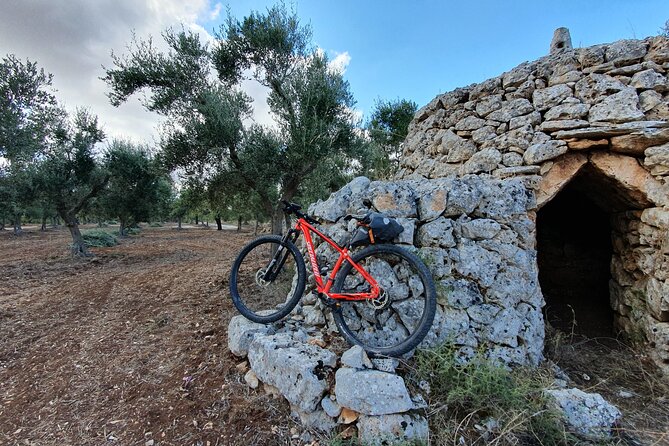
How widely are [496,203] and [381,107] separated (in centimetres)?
949

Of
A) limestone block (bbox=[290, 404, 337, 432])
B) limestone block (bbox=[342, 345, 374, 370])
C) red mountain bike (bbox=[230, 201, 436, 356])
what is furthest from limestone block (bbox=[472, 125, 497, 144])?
limestone block (bbox=[290, 404, 337, 432])

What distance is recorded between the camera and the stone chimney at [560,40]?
4.58m

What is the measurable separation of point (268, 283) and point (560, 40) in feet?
19.0

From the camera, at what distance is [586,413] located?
241 cm

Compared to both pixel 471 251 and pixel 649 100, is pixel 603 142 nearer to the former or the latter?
pixel 649 100

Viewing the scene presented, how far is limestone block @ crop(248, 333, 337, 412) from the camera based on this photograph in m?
2.45

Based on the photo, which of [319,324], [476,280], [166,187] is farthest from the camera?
[166,187]

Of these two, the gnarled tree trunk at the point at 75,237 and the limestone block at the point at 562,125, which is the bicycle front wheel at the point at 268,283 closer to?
the limestone block at the point at 562,125

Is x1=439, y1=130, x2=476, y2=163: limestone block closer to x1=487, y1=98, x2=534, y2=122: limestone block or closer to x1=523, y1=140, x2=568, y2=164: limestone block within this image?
x1=487, y1=98, x2=534, y2=122: limestone block

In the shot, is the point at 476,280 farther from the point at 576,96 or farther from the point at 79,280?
the point at 79,280

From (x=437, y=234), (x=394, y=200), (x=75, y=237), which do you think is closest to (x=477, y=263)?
(x=437, y=234)

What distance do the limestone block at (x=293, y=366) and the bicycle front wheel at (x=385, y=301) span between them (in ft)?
1.26

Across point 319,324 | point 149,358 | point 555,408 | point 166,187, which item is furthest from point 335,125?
point 166,187

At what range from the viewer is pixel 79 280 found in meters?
7.38
